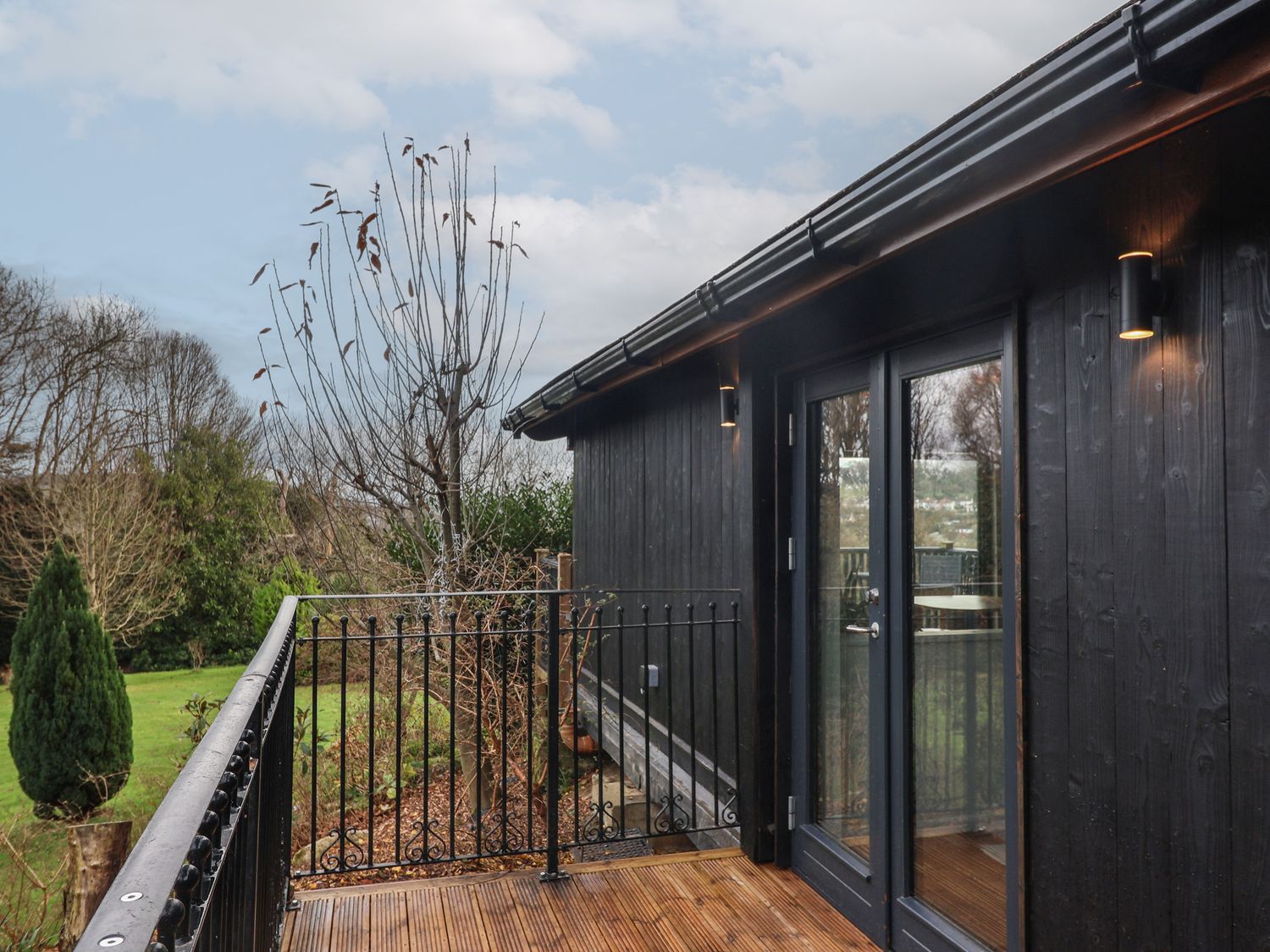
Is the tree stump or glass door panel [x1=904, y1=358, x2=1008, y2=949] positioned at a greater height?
glass door panel [x1=904, y1=358, x2=1008, y2=949]

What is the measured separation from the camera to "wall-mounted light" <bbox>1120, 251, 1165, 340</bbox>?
1898mm

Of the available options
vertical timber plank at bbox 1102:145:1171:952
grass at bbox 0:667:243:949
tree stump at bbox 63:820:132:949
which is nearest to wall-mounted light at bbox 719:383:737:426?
vertical timber plank at bbox 1102:145:1171:952

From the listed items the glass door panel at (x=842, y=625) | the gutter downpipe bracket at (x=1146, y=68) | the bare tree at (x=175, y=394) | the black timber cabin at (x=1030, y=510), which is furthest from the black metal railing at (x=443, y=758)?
the bare tree at (x=175, y=394)

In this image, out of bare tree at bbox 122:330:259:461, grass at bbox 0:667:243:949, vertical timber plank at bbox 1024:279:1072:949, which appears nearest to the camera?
vertical timber plank at bbox 1024:279:1072:949

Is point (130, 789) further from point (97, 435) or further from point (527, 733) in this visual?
point (97, 435)

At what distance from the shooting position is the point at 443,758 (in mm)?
7555

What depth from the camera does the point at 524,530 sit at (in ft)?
32.9

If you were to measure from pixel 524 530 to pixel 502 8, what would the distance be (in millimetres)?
5338

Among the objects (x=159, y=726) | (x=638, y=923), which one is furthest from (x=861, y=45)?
(x=159, y=726)

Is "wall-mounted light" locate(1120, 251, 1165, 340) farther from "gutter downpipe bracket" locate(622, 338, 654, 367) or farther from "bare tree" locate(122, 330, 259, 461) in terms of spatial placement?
"bare tree" locate(122, 330, 259, 461)

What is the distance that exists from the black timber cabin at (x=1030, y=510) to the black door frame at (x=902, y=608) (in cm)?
1

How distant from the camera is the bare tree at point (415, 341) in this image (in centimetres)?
598

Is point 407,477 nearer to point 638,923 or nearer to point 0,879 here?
point 638,923

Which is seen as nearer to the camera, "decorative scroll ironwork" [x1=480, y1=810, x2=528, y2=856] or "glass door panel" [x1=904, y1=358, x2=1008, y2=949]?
"glass door panel" [x1=904, y1=358, x2=1008, y2=949]
